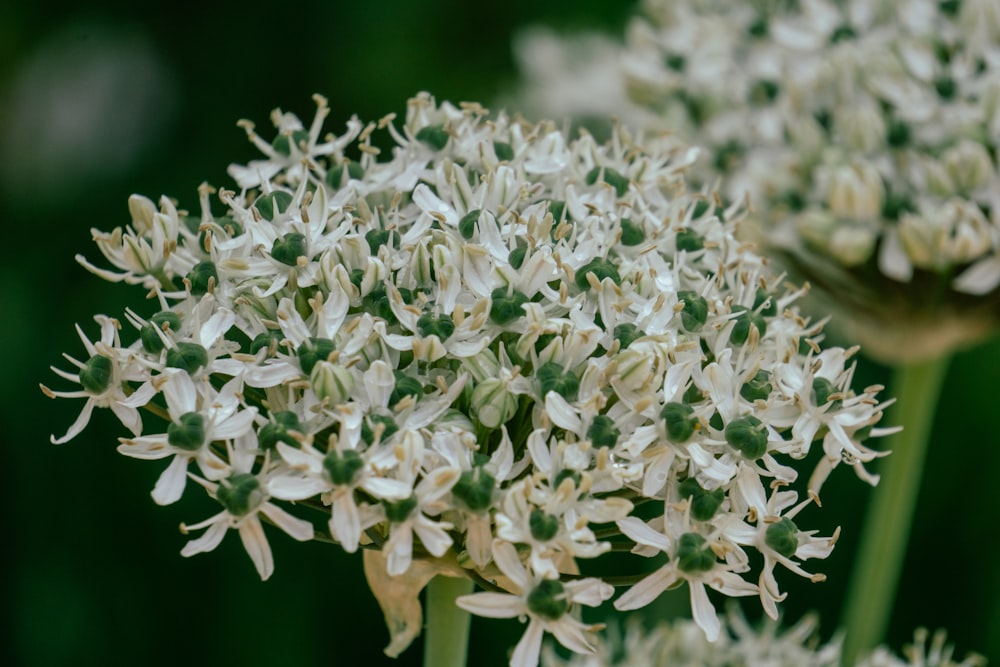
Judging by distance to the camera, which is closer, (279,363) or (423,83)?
(279,363)

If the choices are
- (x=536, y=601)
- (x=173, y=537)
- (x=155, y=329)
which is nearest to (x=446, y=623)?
(x=536, y=601)

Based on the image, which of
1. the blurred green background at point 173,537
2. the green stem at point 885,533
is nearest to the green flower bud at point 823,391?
the green stem at point 885,533

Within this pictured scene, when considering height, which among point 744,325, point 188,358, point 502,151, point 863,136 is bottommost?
point 188,358

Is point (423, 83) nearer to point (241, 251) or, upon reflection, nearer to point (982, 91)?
point (982, 91)

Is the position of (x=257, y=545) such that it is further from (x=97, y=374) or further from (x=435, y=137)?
(x=435, y=137)

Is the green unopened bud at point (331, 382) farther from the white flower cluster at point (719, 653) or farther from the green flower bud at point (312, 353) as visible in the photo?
the white flower cluster at point (719, 653)

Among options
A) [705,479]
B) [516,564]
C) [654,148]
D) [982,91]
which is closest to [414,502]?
[516,564]
